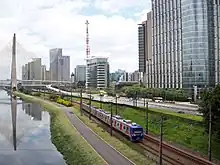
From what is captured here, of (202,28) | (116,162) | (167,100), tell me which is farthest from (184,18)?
(116,162)

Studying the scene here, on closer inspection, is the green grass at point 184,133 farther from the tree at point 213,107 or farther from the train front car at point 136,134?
the train front car at point 136,134

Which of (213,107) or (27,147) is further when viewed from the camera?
(27,147)

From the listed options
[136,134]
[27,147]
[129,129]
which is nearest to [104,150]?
[136,134]

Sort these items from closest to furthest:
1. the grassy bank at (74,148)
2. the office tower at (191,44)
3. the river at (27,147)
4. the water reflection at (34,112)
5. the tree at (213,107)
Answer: the grassy bank at (74,148) < the tree at (213,107) < the river at (27,147) < the water reflection at (34,112) < the office tower at (191,44)

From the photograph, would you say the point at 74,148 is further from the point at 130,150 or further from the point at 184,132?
the point at 184,132

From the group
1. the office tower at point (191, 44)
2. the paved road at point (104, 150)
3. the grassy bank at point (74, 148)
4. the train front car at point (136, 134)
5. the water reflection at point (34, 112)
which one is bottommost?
the water reflection at point (34, 112)

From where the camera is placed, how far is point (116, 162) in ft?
92.9

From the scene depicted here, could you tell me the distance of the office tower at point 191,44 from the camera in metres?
112

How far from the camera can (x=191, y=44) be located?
114250 mm

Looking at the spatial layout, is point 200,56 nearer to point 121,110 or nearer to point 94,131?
point 121,110

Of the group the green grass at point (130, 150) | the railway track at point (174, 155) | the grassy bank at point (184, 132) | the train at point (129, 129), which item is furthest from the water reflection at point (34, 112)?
the railway track at point (174, 155)

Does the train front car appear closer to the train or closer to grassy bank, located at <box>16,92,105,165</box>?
the train

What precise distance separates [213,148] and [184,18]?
3497 inches

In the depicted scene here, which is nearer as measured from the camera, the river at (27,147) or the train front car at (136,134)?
the river at (27,147)
